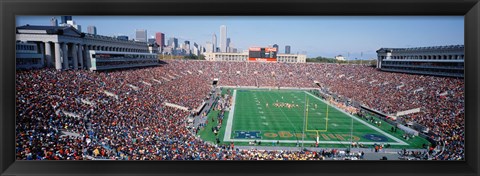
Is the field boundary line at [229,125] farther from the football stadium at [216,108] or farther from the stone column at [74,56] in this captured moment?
the stone column at [74,56]

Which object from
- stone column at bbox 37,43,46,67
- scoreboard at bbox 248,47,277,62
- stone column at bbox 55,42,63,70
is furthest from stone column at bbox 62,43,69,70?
scoreboard at bbox 248,47,277,62

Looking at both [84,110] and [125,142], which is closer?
[125,142]

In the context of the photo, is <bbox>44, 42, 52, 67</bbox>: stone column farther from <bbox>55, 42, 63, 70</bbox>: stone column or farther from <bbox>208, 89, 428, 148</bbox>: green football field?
<bbox>208, 89, 428, 148</bbox>: green football field

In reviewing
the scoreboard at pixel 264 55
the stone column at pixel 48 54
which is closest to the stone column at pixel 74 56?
the stone column at pixel 48 54

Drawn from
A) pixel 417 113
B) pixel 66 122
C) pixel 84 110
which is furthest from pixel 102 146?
pixel 417 113

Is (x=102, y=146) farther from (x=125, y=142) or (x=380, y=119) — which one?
(x=380, y=119)
